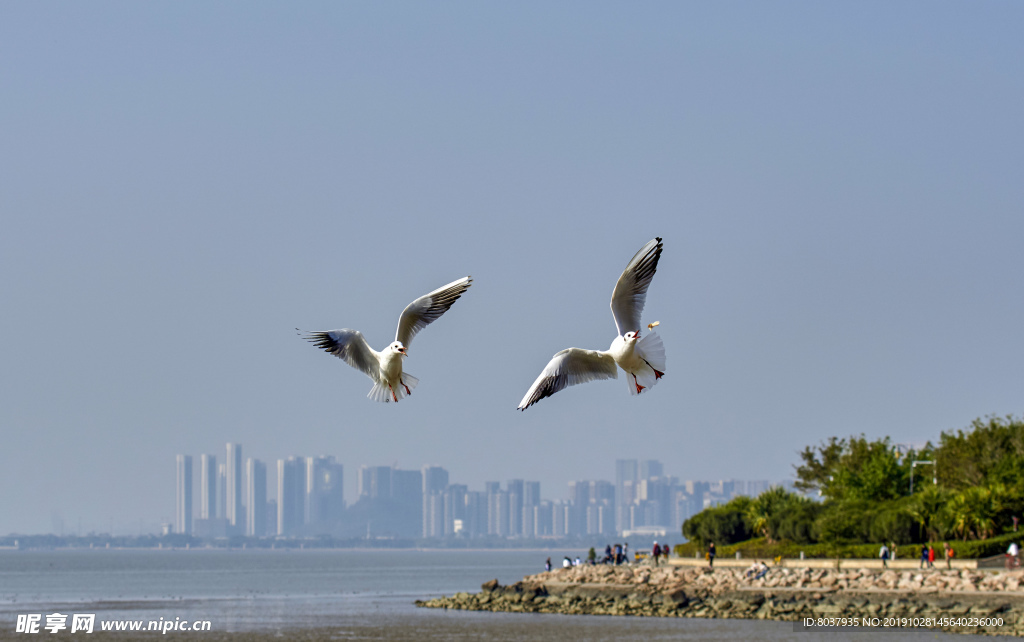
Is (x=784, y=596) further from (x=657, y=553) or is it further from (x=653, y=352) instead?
(x=653, y=352)


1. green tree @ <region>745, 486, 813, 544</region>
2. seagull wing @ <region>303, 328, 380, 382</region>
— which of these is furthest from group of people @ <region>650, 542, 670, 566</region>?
seagull wing @ <region>303, 328, 380, 382</region>

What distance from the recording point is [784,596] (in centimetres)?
5528

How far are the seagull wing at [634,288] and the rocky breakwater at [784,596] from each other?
37.0m

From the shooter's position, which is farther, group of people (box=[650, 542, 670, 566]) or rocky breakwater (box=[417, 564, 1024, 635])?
group of people (box=[650, 542, 670, 566])

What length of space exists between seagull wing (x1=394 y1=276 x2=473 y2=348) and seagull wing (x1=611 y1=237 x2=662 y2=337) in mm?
1678

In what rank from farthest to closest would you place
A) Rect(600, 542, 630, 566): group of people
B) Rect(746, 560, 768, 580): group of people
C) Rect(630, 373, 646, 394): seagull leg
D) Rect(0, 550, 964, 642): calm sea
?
Rect(600, 542, 630, 566): group of people
Rect(746, 560, 768, 580): group of people
Rect(0, 550, 964, 642): calm sea
Rect(630, 373, 646, 394): seagull leg

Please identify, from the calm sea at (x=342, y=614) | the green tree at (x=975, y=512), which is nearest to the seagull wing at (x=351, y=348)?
the calm sea at (x=342, y=614)

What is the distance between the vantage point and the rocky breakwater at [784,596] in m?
47.3

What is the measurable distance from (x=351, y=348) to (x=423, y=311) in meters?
1.33

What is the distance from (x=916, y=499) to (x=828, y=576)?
678 cm

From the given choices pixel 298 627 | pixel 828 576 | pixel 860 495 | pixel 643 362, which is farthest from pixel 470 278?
pixel 860 495

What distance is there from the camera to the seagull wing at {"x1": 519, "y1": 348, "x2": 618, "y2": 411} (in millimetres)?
13250

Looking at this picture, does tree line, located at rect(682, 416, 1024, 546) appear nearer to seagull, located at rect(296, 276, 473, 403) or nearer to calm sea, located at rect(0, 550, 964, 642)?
calm sea, located at rect(0, 550, 964, 642)

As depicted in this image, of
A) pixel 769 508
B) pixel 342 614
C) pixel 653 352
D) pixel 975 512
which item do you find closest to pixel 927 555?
pixel 975 512
